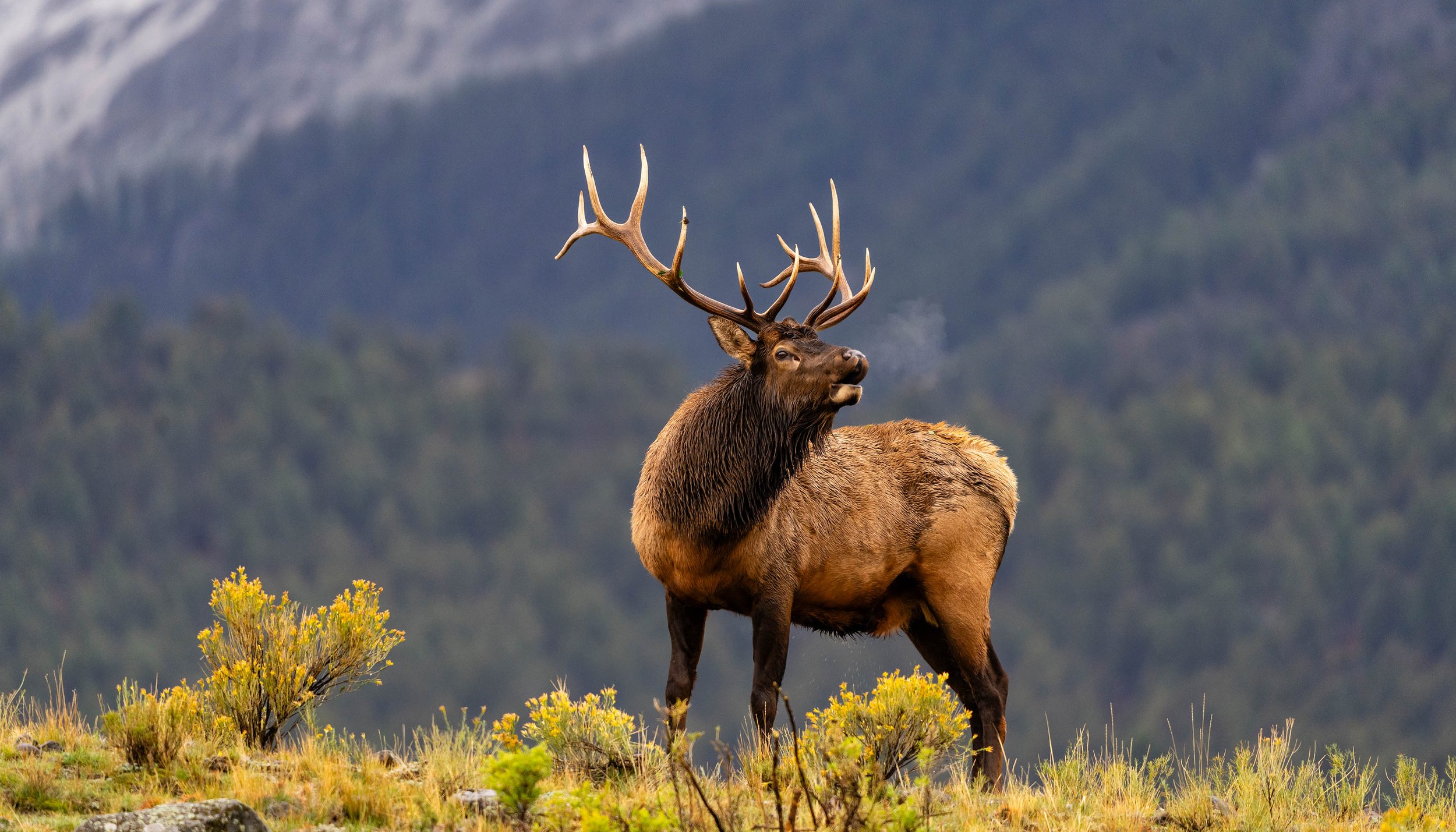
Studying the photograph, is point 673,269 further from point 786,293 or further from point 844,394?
point 844,394

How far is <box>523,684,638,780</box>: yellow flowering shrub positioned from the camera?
34.4ft

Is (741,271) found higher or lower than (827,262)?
lower

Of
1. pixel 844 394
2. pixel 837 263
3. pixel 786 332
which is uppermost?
pixel 837 263

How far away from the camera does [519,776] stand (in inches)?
336

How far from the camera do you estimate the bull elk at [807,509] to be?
1129 cm

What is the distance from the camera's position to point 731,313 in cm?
1182

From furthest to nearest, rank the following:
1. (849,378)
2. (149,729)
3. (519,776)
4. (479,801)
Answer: (849,378), (149,729), (479,801), (519,776)

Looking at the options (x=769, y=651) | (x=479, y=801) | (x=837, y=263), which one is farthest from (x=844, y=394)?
(x=479, y=801)

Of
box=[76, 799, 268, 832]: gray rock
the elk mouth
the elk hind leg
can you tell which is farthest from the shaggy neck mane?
box=[76, 799, 268, 832]: gray rock

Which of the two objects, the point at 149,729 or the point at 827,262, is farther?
the point at 827,262

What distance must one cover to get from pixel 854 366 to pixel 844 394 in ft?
0.55

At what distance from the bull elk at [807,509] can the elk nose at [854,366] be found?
14mm

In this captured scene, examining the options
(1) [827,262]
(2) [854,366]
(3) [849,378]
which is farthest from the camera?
(1) [827,262]

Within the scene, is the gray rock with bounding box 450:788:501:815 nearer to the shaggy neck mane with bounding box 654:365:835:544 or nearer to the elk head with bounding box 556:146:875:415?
the shaggy neck mane with bounding box 654:365:835:544
